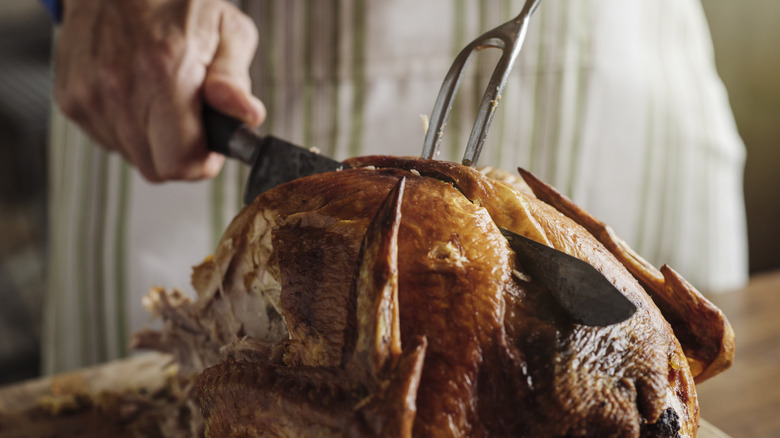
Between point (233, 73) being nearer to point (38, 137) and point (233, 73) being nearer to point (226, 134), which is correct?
point (226, 134)

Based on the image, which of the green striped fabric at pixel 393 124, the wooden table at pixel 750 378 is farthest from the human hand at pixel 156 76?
the wooden table at pixel 750 378

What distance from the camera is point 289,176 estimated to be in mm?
1066

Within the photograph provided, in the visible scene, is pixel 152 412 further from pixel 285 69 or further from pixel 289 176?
pixel 285 69

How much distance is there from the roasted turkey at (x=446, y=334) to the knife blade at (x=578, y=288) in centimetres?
1

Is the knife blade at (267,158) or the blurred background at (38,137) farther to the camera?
the blurred background at (38,137)

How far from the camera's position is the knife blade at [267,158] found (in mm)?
1033

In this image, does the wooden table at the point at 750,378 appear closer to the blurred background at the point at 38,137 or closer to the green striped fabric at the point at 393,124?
the green striped fabric at the point at 393,124

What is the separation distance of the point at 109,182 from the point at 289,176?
3.59 ft

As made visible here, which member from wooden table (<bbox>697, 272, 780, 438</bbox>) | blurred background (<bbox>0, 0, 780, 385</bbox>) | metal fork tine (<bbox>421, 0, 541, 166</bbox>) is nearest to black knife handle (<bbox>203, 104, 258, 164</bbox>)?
metal fork tine (<bbox>421, 0, 541, 166</bbox>)

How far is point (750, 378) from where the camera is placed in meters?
1.38

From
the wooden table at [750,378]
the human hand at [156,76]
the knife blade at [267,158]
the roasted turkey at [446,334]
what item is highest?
the human hand at [156,76]

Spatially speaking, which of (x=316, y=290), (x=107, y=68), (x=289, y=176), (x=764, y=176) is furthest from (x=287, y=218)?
(x=764, y=176)

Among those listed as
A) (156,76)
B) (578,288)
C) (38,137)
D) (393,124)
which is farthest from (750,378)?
(38,137)

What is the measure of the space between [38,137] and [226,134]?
2.53 metres
